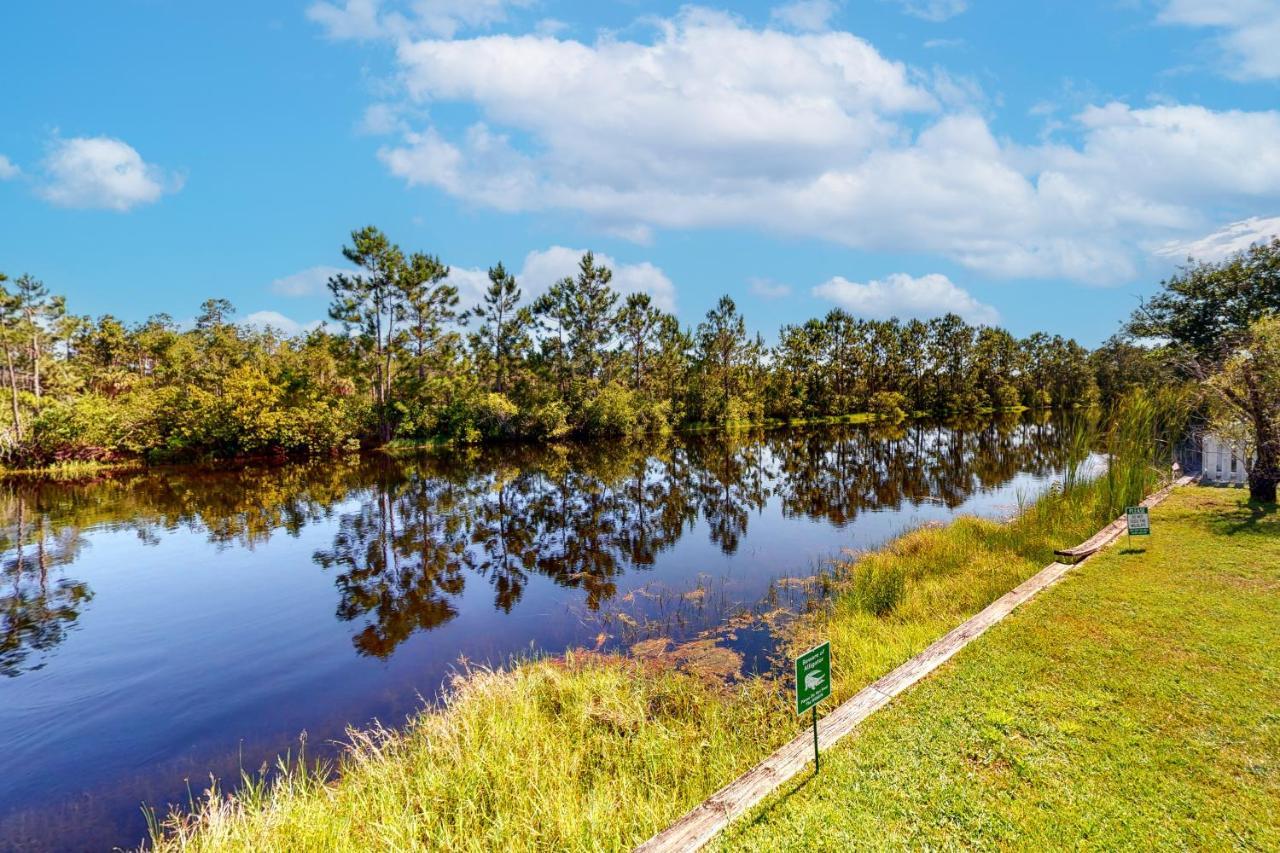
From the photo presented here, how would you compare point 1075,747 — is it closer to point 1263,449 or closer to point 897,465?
point 1263,449

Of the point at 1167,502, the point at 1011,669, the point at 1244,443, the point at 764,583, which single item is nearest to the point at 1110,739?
the point at 1011,669

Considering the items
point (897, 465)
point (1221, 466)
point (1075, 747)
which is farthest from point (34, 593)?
point (897, 465)

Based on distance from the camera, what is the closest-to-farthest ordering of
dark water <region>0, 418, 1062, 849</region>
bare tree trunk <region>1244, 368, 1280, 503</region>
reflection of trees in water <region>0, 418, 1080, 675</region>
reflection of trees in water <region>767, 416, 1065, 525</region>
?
dark water <region>0, 418, 1062, 849</region> < reflection of trees in water <region>0, 418, 1080, 675</region> < bare tree trunk <region>1244, 368, 1280, 503</region> < reflection of trees in water <region>767, 416, 1065, 525</region>

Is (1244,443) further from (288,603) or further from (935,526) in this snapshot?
(288,603)

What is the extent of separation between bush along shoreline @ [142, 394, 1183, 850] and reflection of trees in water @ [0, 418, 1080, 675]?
3.84 metres

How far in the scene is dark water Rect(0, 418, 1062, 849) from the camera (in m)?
6.92

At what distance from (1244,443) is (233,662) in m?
22.5

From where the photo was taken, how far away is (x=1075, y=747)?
4746 millimetres

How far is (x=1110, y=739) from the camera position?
482 centimetres

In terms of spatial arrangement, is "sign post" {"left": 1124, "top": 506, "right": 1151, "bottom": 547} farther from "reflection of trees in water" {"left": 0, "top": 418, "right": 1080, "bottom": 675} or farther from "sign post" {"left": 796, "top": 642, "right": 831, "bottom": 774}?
"sign post" {"left": 796, "top": 642, "right": 831, "bottom": 774}

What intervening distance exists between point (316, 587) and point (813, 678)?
11.8 metres

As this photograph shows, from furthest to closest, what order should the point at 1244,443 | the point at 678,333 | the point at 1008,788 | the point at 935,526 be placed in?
the point at 678,333, the point at 935,526, the point at 1244,443, the point at 1008,788

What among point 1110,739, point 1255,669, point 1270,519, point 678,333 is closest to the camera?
point 1110,739

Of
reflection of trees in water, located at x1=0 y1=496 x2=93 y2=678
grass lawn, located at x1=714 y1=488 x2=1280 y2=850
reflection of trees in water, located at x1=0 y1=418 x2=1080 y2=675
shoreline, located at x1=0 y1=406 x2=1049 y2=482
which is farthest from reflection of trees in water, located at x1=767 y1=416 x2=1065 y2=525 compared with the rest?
reflection of trees in water, located at x1=0 y1=496 x2=93 y2=678
